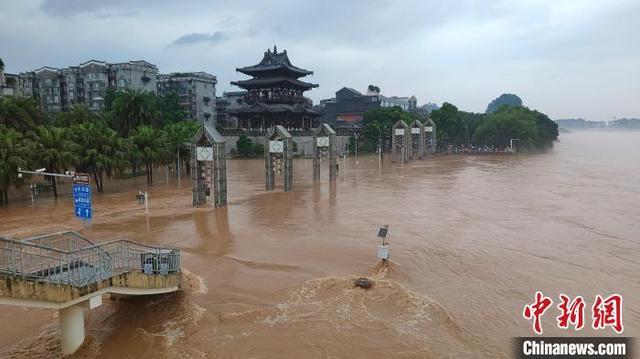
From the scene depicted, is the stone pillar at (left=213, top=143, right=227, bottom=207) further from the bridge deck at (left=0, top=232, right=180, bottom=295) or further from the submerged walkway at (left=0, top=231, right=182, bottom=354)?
the submerged walkway at (left=0, top=231, right=182, bottom=354)

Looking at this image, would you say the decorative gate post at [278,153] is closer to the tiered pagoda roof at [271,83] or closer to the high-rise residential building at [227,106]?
the tiered pagoda roof at [271,83]

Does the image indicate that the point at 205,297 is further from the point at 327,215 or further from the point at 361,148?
the point at 361,148

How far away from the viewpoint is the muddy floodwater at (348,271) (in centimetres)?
1527

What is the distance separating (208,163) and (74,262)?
23.1 meters

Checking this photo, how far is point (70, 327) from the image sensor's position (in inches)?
569

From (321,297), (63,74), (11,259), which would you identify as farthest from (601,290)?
(63,74)

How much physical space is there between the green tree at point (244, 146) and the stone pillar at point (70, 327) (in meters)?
74.3

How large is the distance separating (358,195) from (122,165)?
22.8 meters

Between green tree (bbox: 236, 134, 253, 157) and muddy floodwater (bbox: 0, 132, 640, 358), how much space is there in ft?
145

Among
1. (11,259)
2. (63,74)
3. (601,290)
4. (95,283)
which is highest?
(63,74)

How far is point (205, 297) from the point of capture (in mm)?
18750

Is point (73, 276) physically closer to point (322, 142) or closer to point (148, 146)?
point (148, 146)

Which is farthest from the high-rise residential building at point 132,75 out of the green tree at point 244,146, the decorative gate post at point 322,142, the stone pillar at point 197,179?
the stone pillar at point 197,179

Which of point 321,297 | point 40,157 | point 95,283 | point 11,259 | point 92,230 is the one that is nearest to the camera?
point 11,259
